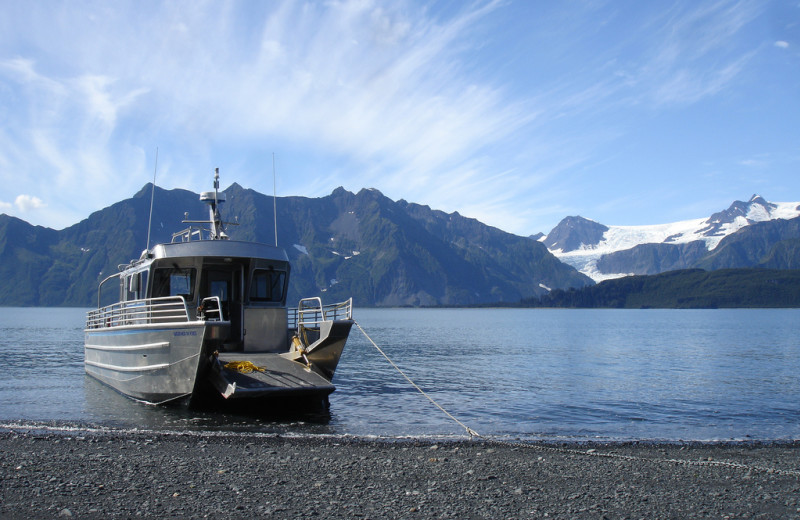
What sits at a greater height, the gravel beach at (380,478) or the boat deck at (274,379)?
the boat deck at (274,379)

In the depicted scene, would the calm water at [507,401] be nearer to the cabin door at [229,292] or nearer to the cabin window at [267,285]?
the cabin door at [229,292]

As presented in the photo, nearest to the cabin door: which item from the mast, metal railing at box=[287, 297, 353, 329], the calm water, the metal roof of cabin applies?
the metal roof of cabin

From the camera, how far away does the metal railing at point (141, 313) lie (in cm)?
1714

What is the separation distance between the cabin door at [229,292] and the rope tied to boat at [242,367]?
3.13 m

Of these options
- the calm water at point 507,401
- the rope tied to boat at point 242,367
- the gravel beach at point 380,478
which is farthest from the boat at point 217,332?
the gravel beach at point 380,478

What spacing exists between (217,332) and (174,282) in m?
5.29

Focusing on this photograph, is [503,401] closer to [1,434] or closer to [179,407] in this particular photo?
[179,407]

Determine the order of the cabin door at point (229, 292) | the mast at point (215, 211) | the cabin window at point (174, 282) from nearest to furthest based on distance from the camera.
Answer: the cabin window at point (174, 282), the cabin door at point (229, 292), the mast at point (215, 211)

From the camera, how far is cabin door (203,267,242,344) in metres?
20.6

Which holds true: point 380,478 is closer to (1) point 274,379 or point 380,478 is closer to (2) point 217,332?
(1) point 274,379

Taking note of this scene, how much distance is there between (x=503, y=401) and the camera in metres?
23.3

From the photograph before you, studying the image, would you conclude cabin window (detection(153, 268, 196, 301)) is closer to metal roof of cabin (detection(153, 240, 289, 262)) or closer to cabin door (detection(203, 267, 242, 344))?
cabin door (detection(203, 267, 242, 344))

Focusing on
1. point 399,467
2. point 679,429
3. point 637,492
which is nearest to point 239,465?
point 399,467

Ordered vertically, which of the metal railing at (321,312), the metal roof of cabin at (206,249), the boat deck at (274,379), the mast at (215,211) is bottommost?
the boat deck at (274,379)
